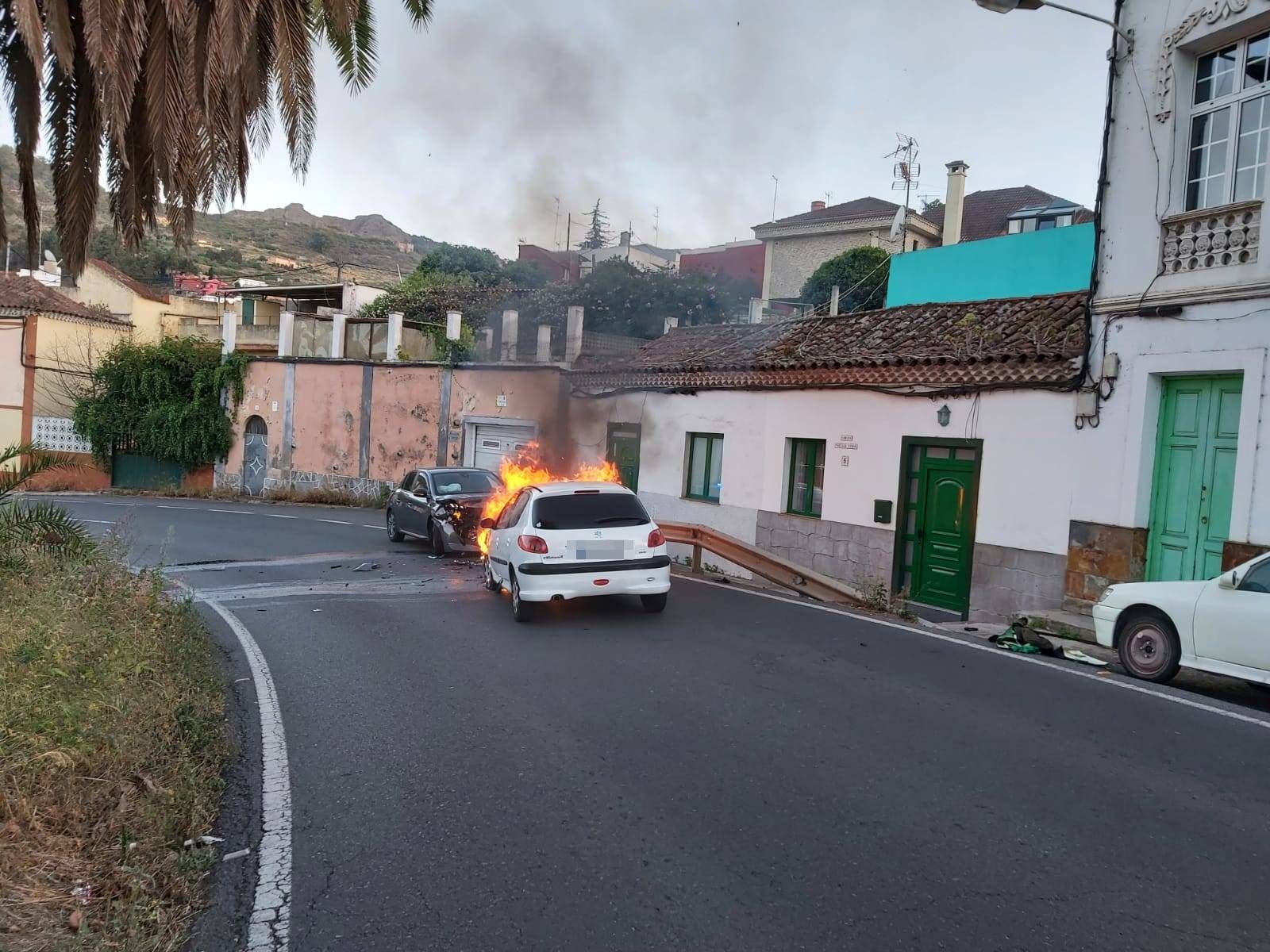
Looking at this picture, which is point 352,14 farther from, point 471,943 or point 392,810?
point 471,943

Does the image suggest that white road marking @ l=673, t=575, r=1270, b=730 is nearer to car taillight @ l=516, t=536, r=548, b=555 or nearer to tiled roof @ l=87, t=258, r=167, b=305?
car taillight @ l=516, t=536, r=548, b=555

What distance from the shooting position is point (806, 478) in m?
15.9

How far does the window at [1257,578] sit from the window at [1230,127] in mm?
4543

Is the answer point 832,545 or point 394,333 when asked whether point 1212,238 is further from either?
point 394,333

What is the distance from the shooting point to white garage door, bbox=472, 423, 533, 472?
25.2 m

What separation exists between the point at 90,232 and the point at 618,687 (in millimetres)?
6413

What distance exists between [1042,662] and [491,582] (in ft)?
22.2

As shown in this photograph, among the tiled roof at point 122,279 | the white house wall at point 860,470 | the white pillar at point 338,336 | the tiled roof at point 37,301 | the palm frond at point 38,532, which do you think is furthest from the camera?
the tiled roof at point 122,279

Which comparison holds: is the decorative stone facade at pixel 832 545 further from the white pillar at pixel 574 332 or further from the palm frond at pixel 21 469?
the white pillar at pixel 574 332

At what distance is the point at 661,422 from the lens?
1881 cm

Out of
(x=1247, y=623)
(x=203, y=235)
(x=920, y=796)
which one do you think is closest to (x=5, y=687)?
(x=920, y=796)

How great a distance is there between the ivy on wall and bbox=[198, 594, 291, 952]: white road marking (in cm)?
2846

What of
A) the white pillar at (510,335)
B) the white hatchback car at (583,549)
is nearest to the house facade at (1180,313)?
the white hatchback car at (583,549)

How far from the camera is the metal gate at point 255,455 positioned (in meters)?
32.5
